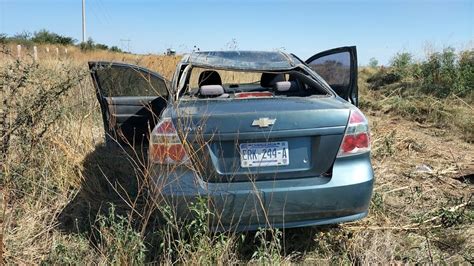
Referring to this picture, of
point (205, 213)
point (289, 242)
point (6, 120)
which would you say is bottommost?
point (289, 242)

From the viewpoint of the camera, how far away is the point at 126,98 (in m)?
4.25

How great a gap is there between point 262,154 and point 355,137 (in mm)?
640

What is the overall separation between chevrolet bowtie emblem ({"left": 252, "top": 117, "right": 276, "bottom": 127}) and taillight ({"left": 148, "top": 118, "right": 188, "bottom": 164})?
19.3 inches

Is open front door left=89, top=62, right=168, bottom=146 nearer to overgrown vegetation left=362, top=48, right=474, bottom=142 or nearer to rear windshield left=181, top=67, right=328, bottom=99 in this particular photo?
rear windshield left=181, top=67, right=328, bottom=99

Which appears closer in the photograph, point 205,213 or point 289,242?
point 205,213

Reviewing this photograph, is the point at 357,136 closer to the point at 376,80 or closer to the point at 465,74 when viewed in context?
the point at 465,74

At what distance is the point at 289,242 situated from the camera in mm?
3273

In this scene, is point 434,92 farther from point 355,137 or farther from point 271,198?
point 271,198

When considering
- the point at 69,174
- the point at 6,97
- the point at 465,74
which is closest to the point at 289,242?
the point at 69,174

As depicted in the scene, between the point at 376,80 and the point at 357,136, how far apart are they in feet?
49.0

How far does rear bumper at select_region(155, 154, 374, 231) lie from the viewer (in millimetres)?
2656

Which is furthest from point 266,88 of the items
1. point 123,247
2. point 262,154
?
point 123,247

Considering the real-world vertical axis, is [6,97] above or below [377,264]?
above

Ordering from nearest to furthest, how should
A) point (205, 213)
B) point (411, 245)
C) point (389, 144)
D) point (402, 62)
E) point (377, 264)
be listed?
point (205, 213) < point (377, 264) < point (411, 245) < point (389, 144) < point (402, 62)
